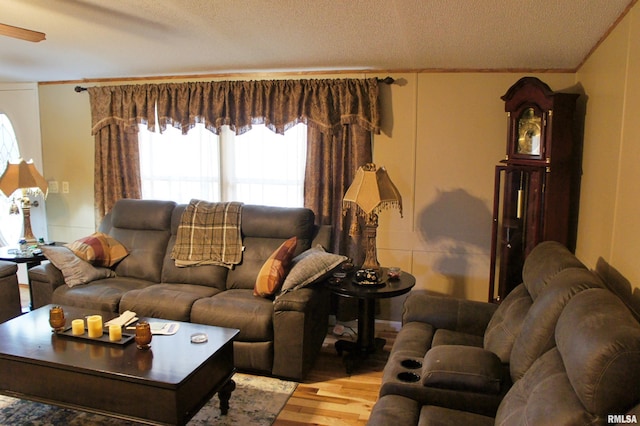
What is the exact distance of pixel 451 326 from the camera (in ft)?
9.84

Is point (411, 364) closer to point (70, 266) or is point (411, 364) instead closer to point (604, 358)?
point (604, 358)

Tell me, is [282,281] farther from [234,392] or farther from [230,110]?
[230,110]

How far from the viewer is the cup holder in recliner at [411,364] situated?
2.40m

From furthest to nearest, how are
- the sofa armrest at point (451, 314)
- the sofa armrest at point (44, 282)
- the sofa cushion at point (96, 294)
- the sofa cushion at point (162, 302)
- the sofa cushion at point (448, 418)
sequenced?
the sofa armrest at point (44, 282) < the sofa cushion at point (96, 294) < the sofa cushion at point (162, 302) < the sofa armrest at point (451, 314) < the sofa cushion at point (448, 418)

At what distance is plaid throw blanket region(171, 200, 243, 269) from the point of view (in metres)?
3.95

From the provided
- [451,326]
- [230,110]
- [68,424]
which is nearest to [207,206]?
[230,110]

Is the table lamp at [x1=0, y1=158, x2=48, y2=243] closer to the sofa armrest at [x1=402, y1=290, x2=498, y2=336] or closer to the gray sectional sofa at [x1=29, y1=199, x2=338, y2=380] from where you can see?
the gray sectional sofa at [x1=29, y1=199, x2=338, y2=380]

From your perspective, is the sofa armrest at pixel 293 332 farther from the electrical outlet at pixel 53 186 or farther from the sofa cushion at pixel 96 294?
the electrical outlet at pixel 53 186

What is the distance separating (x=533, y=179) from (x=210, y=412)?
8.43 ft

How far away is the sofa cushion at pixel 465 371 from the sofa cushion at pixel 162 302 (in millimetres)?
1897

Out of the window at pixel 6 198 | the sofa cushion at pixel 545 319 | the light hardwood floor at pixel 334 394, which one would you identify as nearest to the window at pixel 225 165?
the light hardwood floor at pixel 334 394

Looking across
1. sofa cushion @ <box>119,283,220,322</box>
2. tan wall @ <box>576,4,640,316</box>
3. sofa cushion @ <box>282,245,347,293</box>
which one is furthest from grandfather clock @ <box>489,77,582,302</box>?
sofa cushion @ <box>119,283,220,322</box>

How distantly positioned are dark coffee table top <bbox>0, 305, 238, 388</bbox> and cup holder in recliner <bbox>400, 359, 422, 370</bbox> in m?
1.01

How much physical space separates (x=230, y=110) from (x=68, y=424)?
275 centimetres
